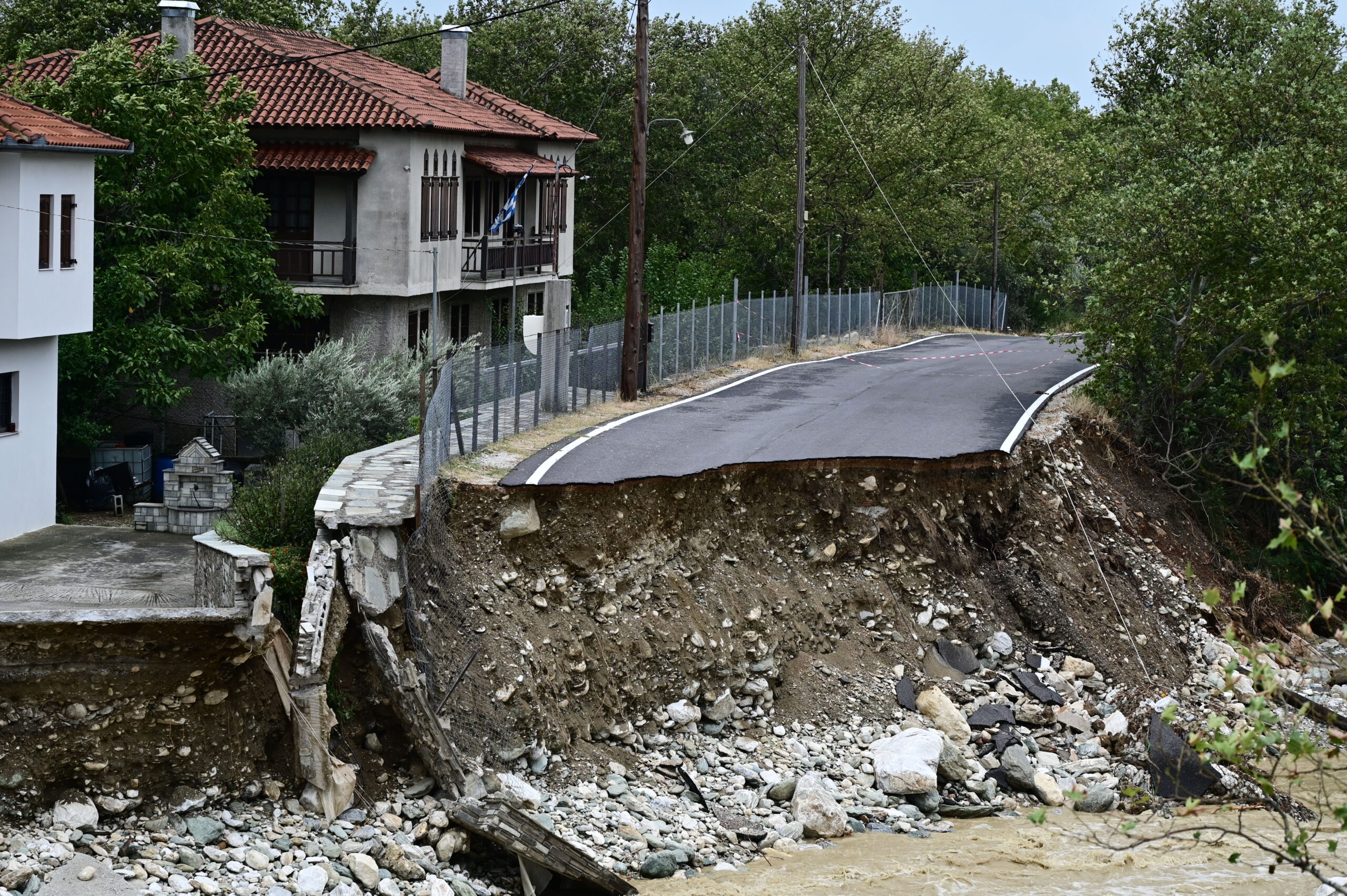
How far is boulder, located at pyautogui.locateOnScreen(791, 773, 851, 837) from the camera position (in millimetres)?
15758

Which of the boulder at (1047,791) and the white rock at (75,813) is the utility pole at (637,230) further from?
the white rock at (75,813)

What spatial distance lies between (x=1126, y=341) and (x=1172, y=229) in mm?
2159

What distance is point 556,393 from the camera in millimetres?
24062

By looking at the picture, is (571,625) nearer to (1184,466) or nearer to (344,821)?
(344,821)

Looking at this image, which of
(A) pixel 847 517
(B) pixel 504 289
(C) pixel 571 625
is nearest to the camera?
(C) pixel 571 625

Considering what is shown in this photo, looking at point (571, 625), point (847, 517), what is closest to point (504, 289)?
point (847, 517)

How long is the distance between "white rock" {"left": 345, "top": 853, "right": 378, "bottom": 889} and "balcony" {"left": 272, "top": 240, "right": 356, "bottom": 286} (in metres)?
18.9

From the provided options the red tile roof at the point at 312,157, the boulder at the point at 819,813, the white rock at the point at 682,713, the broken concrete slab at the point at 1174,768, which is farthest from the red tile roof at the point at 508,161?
the boulder at the point at 819,813

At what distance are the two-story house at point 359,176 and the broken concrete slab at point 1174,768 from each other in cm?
1786

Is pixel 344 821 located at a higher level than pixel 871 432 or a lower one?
lower

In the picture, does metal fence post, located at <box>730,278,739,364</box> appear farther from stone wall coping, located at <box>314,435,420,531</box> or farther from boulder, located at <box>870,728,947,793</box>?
boulder, located at <box>870,728,947,793</box>

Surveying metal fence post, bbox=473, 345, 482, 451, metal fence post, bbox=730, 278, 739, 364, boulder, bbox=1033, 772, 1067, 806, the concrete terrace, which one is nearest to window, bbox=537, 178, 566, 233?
metal fence post, bbox=730, 278, 739, 364

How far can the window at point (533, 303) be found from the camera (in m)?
38.2

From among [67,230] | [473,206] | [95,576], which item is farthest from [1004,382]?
[95,576]
